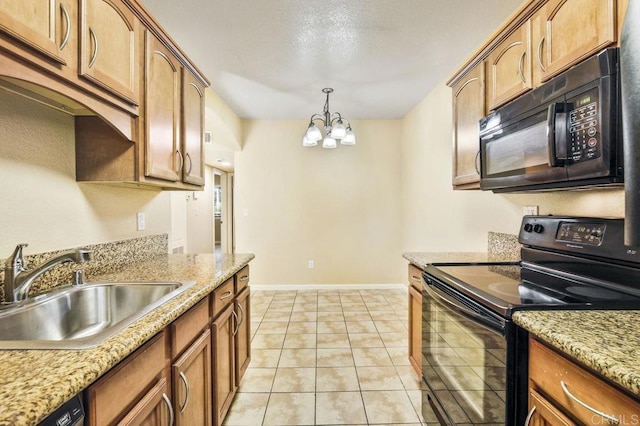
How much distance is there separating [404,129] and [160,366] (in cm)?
416

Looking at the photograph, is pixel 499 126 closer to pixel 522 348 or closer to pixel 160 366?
pixel 522 348

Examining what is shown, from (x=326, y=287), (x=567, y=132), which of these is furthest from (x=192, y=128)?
(x=326, y=287)

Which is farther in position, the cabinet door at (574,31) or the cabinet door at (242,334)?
the cabinet door at (242,334)

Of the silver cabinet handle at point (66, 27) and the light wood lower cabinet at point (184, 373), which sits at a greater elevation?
the silver cabinet handle at point (66, 27)

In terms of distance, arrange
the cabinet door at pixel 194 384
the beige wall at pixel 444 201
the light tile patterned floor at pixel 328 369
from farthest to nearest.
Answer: the light tile patterned floor at pixel 328 369, the beige wall at pixel 444 201, the cabinet door at pixel 194 384

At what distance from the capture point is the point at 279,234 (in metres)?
4.50

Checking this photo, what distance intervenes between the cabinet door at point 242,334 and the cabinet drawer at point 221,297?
0.16 metres

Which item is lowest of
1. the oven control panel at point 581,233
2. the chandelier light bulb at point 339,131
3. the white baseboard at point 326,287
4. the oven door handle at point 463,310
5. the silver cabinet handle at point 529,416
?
the white baseboard at point 326,287

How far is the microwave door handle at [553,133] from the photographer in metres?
1.19

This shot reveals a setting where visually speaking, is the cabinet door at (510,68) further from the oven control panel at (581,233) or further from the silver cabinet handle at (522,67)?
the oven control panel at (581,233)

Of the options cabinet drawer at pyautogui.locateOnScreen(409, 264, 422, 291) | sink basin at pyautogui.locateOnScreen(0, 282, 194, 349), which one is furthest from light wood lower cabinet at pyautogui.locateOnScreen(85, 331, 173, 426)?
cabinet drawer at pyautogui.locateOnScreen(409, 264, 422, 291)

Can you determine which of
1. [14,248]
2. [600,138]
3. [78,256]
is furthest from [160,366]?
[600,138]

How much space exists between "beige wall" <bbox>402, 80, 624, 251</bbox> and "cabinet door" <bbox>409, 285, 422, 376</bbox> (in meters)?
0.83

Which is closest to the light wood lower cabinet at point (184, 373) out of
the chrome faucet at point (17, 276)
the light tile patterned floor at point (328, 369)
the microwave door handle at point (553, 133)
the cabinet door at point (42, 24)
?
the light tile patterned floor at point (328, 369)
